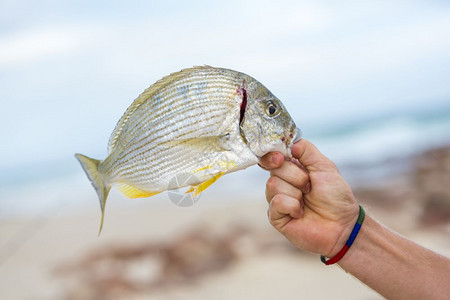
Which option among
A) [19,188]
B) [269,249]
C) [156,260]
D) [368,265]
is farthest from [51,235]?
[368,265]

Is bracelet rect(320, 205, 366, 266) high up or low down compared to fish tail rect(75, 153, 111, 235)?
down

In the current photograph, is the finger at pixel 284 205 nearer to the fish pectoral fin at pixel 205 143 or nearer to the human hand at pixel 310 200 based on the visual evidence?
the human hand at pixel 310 200

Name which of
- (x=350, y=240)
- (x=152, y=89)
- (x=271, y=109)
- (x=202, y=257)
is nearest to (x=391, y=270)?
(x=350, y=240)

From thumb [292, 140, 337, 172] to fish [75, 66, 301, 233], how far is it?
1.23 feet

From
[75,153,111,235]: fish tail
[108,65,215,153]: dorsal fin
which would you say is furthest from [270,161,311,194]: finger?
[75,153,111,235]: fish tail

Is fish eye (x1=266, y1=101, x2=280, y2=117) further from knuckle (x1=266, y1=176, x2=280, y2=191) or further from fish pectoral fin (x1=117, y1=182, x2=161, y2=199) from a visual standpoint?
fish pectoral fin (x1=117, y1=182, x2=161, y2=199)

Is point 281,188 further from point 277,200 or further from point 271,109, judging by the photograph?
point 271,109

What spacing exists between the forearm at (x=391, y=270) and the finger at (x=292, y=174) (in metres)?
0.49

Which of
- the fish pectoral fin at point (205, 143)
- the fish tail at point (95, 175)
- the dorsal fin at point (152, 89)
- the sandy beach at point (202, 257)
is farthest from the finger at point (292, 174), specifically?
the sandy beach at point (202, 257)

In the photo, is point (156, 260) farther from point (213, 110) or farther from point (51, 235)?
point (213, 110)

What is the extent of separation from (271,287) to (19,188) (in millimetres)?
14401

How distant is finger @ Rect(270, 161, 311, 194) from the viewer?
226 cm

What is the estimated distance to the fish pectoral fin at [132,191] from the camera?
6.20ft

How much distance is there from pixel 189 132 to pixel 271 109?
0.34 meters
